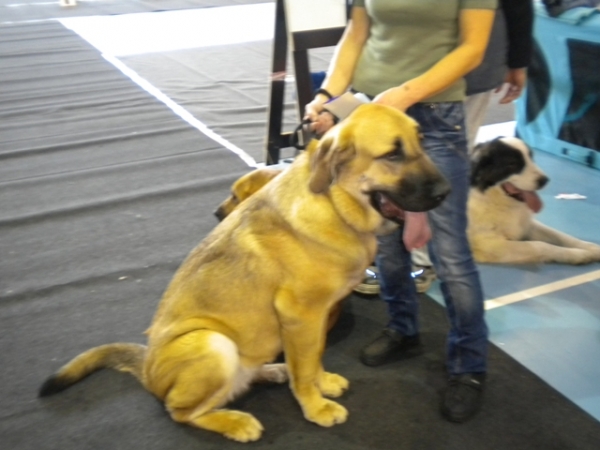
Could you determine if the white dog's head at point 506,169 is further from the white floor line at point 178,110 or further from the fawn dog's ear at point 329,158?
the white floor line at point 178,110

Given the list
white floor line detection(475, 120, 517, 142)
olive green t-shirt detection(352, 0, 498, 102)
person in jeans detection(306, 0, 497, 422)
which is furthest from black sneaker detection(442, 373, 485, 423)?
white floor line detection(475, 120, 517, 142)

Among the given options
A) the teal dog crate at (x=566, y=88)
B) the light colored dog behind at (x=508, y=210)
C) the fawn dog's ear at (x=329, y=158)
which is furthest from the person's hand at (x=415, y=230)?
the teal dog crate at (x=566, y=88)

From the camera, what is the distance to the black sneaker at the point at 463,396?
218cm

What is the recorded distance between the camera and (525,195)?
10.9 feet

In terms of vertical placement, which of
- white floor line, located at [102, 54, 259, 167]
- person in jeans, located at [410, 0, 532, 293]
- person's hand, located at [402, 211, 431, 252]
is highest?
person in jeans, located at [410, 0, 532, 293]

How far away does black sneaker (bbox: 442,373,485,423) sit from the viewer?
85.9 inches

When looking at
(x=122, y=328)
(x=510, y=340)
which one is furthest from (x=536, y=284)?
(x=122, y=328)

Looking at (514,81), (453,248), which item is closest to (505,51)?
(514,81)

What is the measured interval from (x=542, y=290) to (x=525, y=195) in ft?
1.93

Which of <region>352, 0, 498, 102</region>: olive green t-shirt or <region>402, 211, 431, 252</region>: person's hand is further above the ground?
<region>352, 0, 498, 102</region>: olive green t-shirt

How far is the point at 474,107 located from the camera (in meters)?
2.73

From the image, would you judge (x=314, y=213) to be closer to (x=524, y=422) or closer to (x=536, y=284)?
(x=524, y=422)

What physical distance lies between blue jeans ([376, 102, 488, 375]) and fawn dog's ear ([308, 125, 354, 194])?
0.36 metres

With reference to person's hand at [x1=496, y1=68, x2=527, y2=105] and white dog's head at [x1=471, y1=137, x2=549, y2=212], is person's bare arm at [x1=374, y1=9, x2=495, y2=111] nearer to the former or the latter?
person's hand at [x1=496, y1=68, x2=527, y2=105]
